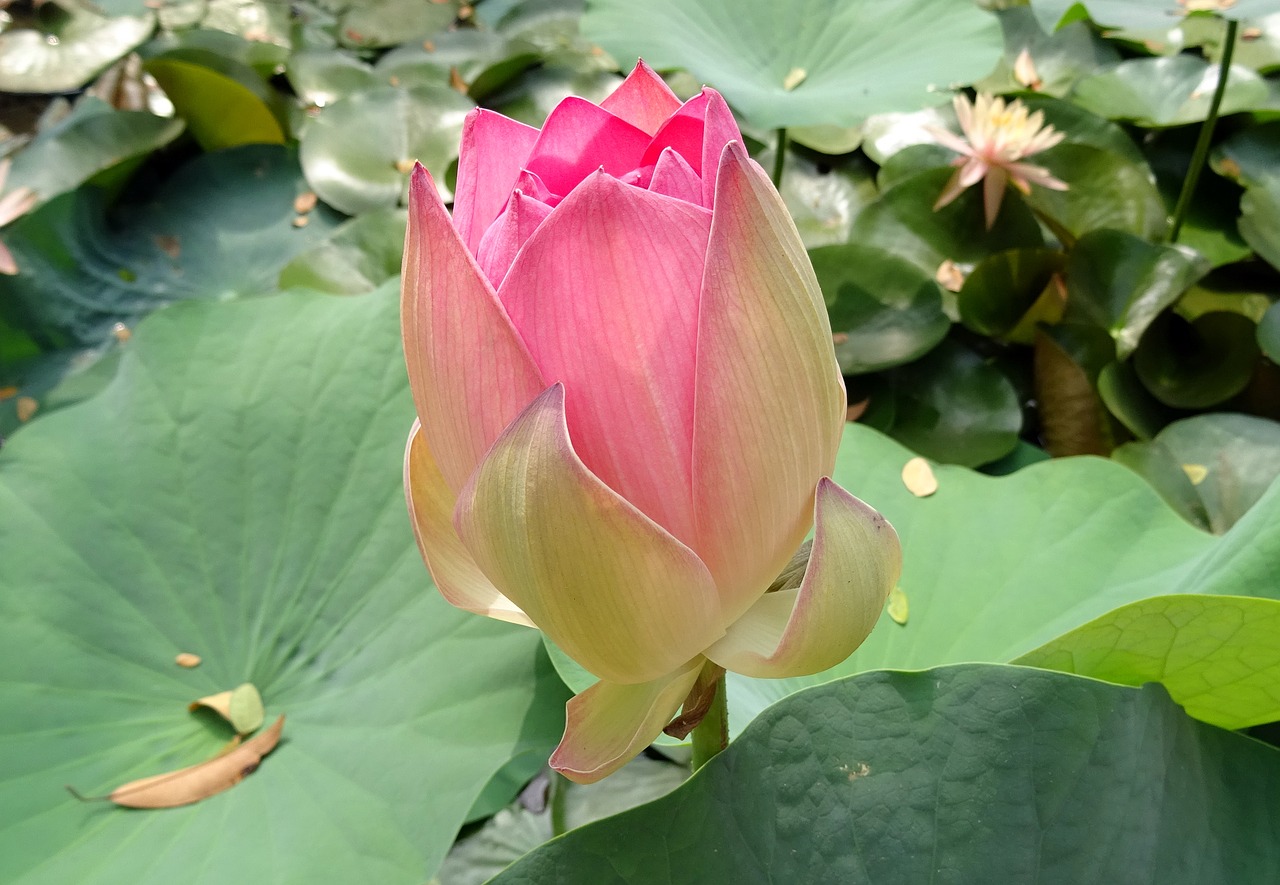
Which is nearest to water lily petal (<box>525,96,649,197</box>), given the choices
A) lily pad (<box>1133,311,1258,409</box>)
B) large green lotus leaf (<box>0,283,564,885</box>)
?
large green lotus leaf (<box>0,283,564,885</box>)

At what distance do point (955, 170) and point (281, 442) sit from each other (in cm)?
71

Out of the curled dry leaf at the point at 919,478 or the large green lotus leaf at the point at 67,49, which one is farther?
the large green lotus leaf at the point at 67,49

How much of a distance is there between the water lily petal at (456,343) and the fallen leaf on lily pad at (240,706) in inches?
15.0

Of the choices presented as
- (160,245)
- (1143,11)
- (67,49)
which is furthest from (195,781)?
(67,49)

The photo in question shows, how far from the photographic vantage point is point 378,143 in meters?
1.19

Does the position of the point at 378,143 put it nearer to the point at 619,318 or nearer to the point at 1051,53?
the point at 1051,53

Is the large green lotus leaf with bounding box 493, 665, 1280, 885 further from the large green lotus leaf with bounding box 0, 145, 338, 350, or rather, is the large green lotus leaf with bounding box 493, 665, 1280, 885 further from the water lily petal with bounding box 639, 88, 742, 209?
the large green lotus leaf with bounding box 0, 145, 338, 350

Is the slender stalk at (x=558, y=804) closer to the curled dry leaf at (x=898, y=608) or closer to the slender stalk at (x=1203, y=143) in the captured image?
the curled dry leaf at (x=898, y=608)

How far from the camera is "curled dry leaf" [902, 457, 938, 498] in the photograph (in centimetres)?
62

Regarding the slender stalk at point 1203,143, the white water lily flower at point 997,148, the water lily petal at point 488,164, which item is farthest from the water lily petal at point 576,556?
the slender stalk at point 1203,143

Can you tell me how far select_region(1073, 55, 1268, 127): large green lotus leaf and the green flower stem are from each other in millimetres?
933

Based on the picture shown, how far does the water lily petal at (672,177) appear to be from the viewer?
0.28 meters

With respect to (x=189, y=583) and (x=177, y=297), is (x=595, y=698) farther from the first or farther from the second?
(x=177, y=297)

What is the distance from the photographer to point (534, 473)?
0.82ft
